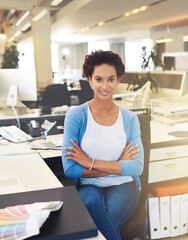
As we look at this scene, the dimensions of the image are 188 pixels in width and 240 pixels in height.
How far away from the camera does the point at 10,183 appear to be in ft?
4.90

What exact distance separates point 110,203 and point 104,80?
28.1 inches

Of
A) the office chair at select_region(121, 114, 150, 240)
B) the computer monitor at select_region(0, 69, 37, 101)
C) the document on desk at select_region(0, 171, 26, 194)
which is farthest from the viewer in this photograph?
the computer monitor at select_region(0, 69, 37, 101)

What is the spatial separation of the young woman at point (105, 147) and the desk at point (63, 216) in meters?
0.35

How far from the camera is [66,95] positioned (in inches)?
210

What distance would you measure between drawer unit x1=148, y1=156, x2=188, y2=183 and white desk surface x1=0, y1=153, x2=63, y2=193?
814 millimetres

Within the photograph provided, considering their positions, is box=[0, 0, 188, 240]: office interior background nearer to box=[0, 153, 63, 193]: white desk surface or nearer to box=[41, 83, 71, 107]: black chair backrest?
box=[0, 153, 63, 193]: white desk surface

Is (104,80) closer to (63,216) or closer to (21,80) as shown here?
(63,216)

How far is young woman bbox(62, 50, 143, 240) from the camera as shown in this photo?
166 centimetres

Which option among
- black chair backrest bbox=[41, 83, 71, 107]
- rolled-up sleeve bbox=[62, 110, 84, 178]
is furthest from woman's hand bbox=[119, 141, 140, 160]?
black chair backrest bbox=[41, 83, 71, 107]

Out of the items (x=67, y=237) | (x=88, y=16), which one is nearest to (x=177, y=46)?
(x=88, y=16)

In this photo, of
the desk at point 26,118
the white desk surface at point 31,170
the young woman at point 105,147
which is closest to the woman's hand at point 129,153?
the young woman at point 105,147

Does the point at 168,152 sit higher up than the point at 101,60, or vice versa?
the point at 101,60

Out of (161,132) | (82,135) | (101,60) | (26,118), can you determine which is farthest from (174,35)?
(82,135)

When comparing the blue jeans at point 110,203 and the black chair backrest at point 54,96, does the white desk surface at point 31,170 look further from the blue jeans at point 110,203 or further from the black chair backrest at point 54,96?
the black chair backrest at point 54,96
